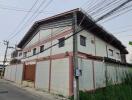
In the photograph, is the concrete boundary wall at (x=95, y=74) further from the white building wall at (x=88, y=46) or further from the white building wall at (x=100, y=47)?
the white building wall at (x=100, y=47)

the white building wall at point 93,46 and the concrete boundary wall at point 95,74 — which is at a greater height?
the white building wall at point 93,46

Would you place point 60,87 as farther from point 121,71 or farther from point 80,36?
point 121,71

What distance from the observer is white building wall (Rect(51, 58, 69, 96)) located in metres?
12.6

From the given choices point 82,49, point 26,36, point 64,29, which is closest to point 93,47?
point 82,49

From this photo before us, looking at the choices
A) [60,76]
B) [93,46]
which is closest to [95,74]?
[60,76]

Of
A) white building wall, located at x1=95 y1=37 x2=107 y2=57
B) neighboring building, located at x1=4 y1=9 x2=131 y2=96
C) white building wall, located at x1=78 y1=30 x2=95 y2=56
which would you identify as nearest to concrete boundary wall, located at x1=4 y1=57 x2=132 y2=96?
neighboring building, located at x1=4 y1=9 x2=131 y2=96

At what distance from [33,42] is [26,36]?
2.91m

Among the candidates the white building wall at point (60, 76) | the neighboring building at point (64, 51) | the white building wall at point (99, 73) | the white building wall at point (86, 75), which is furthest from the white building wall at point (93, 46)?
the white building wall at point (60, 76)

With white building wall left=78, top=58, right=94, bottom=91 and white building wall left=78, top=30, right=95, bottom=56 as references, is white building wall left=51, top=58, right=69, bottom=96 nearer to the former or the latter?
white building wall left=78, top=58, right=94, bottom=91

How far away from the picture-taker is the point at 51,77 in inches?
573

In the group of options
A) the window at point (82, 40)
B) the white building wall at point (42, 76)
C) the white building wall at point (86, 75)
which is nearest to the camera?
the white building wall at point (86, 75)

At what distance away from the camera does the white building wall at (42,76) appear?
15377 millimetres

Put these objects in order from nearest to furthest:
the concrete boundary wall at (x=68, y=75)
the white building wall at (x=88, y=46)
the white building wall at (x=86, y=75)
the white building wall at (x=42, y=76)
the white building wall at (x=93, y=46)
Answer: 1. the concrete boundary wall at (x=68, y=75)
2. the white building wall at (x=86, y=75)
3. the white building wall at (x=42, y=76)
4. the white building wall at (x=88, y=46)
5. the white building wall at (x=93, y=46)

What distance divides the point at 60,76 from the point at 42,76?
347 centimetres
